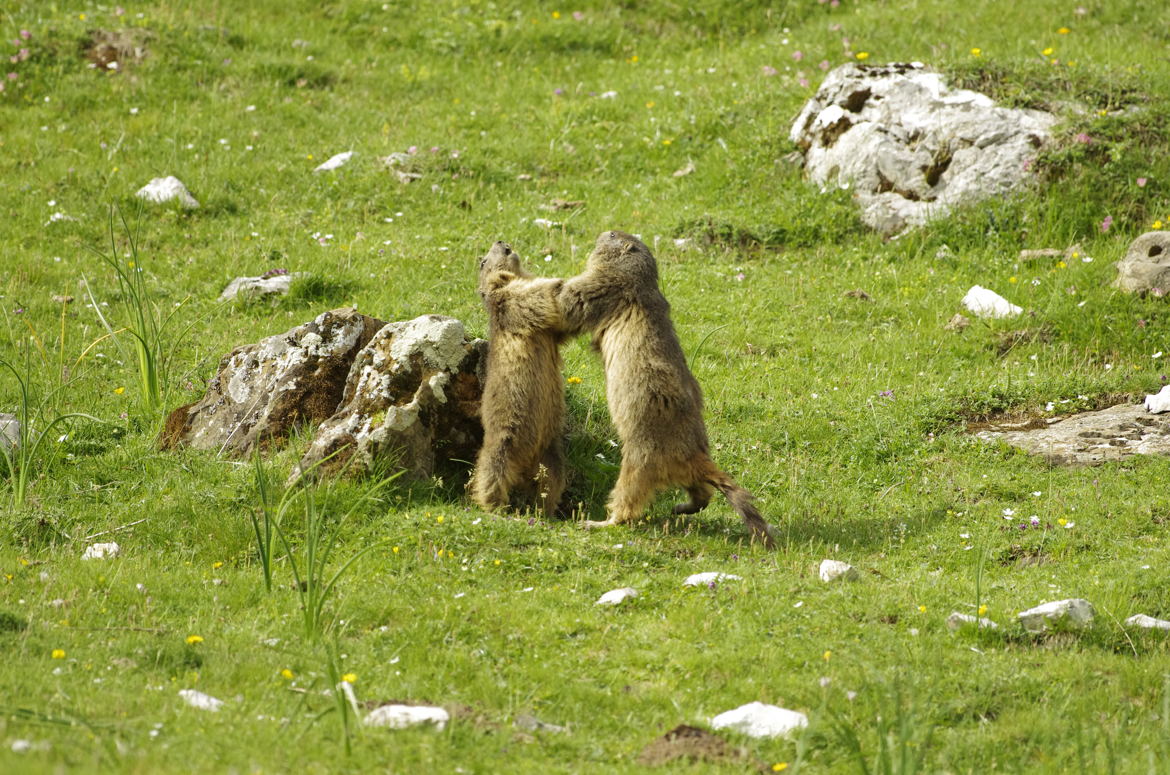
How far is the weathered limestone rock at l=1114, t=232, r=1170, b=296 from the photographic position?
11.1m

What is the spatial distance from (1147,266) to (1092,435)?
8.98ft

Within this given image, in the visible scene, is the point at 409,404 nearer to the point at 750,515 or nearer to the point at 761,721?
the point at 750,515

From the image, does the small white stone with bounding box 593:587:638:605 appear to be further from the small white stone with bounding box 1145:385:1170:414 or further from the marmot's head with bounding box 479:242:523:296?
the small white stone with bounding box 1145:385:1170:414

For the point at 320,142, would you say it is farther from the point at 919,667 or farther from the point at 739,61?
the point at 919,667

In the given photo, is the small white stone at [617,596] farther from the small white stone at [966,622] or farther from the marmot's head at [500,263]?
the marmot's head at [500,263]

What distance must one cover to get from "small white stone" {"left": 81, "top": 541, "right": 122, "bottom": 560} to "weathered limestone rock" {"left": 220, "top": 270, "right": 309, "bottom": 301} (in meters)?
4.66

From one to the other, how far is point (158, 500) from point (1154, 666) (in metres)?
6.24

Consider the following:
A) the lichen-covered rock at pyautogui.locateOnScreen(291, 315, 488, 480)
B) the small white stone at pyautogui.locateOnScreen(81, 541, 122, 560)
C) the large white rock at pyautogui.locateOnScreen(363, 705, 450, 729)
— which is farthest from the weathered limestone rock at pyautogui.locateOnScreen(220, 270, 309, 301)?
the large white rock at pyautogui.locateOnScreen(363, 705, 450, 729)

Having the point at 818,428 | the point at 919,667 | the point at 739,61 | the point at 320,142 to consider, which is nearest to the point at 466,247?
the point at 320,142

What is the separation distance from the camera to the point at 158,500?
26.6ft

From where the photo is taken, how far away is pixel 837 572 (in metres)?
7.19

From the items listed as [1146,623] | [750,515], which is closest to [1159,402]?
[1146,623]

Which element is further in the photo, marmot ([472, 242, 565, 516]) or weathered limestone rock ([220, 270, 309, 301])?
weathered limestone rock ([220, 270, 309, 301])

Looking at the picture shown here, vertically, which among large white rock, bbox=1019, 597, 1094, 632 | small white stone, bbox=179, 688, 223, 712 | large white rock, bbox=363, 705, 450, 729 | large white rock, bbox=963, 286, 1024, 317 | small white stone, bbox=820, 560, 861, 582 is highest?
large white rock, bbox=963, 286, 1024, 317
